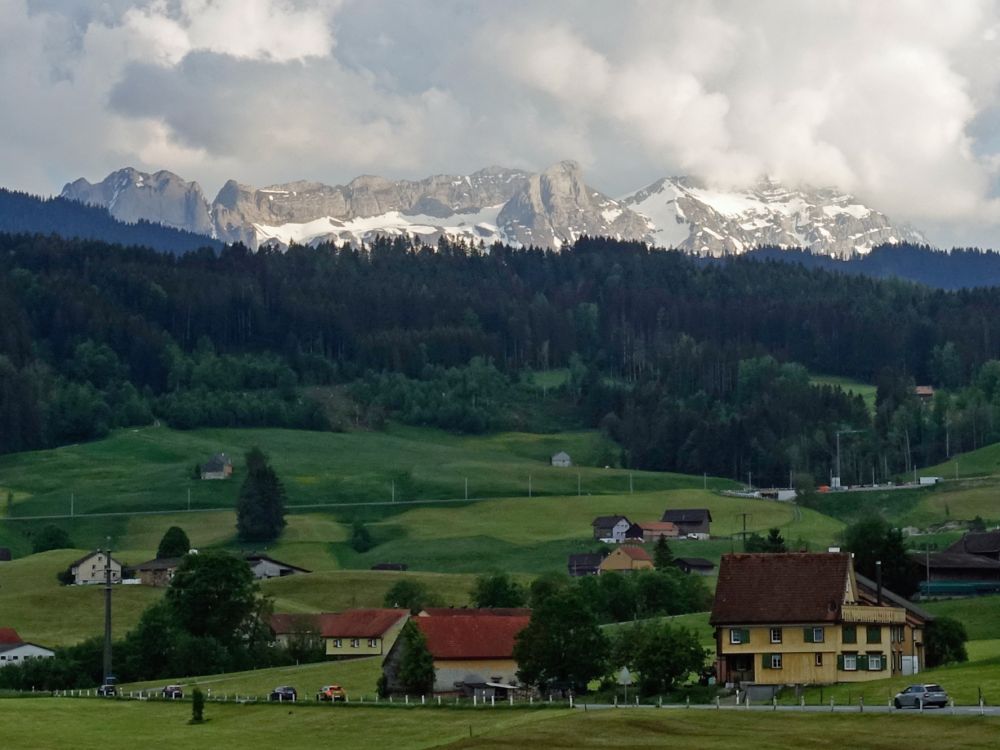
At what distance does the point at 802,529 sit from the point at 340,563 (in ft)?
143

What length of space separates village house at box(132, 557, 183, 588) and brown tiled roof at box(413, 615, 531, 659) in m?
68.6

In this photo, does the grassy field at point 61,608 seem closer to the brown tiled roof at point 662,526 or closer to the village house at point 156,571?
the village house at point 156,571

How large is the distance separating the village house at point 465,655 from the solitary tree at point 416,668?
1.99ft

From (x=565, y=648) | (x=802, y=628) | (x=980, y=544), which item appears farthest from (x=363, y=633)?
(x=980, y=544)

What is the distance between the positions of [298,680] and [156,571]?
6832cm

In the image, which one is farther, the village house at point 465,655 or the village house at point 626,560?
the village house at point 626,560

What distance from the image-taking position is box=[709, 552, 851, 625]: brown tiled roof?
86000mm

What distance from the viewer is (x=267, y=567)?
174375mm

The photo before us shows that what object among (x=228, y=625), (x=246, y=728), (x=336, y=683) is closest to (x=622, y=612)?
(x=228, y=625)

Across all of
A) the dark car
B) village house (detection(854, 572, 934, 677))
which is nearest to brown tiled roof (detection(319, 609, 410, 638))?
the dark car

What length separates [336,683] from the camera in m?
98.0

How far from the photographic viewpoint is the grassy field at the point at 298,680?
3713 inches

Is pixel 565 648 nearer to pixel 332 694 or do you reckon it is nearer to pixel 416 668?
pixel 416 668

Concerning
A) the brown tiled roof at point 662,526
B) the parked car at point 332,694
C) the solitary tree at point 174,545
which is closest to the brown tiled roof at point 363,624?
the parked car at point 332,694
